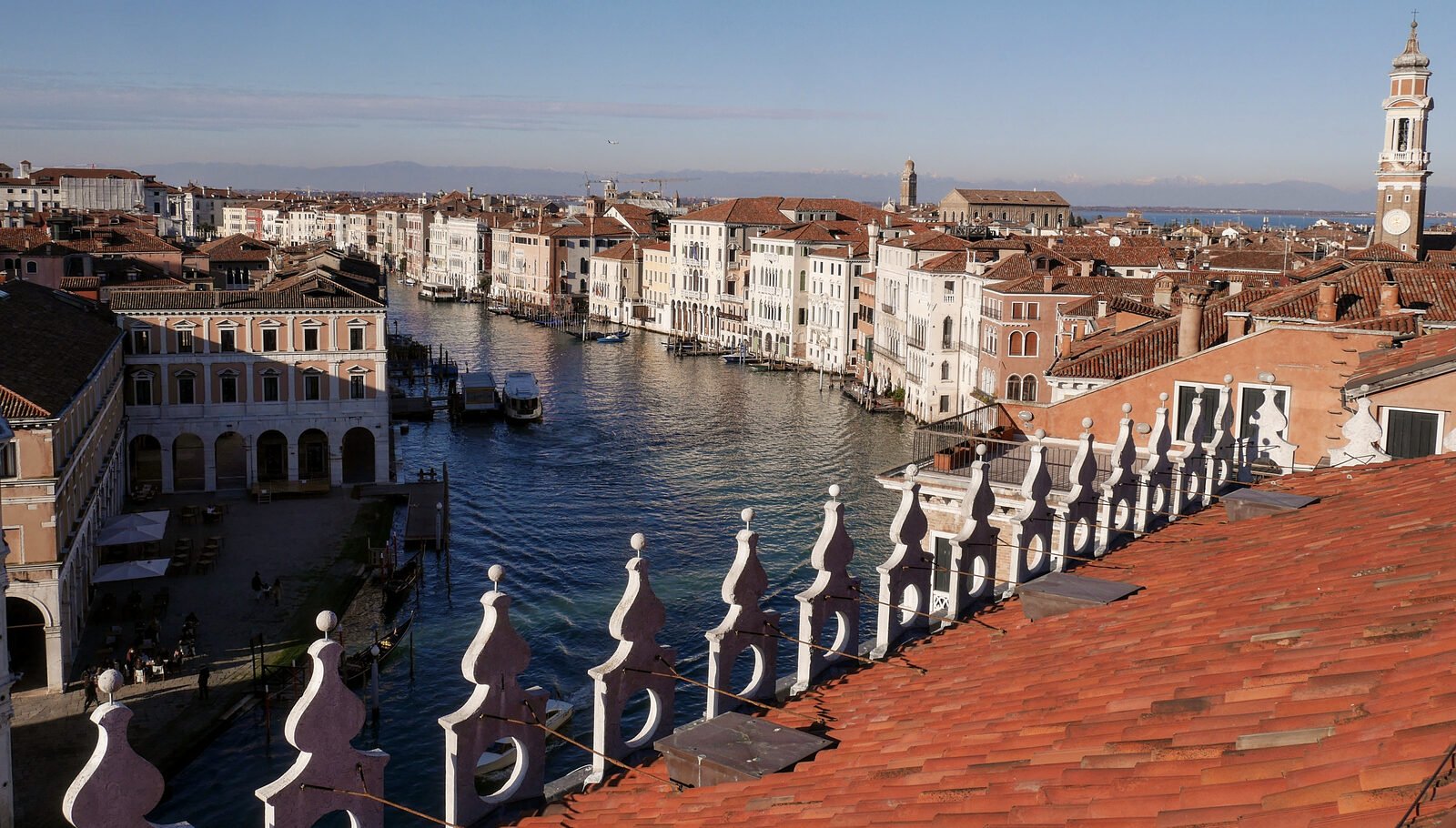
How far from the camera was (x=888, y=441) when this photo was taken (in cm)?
5006

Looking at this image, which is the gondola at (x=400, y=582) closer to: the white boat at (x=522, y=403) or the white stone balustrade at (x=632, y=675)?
the white boat at (x=522, y=403)

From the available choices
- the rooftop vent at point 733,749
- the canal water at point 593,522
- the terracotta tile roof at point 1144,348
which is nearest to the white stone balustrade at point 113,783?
the rooftop vent at point 733,749

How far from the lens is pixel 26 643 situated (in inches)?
964

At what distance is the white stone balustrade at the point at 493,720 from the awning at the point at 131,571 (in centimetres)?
2391

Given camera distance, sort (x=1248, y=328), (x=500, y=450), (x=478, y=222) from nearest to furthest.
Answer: (x=1248, y=328) < (x=500, y=450) < (x=478, y=222)

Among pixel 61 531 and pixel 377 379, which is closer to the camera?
pixel 61 531

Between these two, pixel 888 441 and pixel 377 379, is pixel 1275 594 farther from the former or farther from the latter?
pixel 888 441

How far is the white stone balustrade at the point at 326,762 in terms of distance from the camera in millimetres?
4922

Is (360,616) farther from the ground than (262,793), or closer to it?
closer to it

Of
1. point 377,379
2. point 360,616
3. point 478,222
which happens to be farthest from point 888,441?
point 478,222

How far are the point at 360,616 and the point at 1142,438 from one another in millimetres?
16542

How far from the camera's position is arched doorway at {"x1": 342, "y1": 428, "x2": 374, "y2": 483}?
41.3 meters

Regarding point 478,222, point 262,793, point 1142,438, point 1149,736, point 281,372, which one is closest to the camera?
point 1149,736

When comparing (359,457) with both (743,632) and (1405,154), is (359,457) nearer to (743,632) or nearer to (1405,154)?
(743,632)
